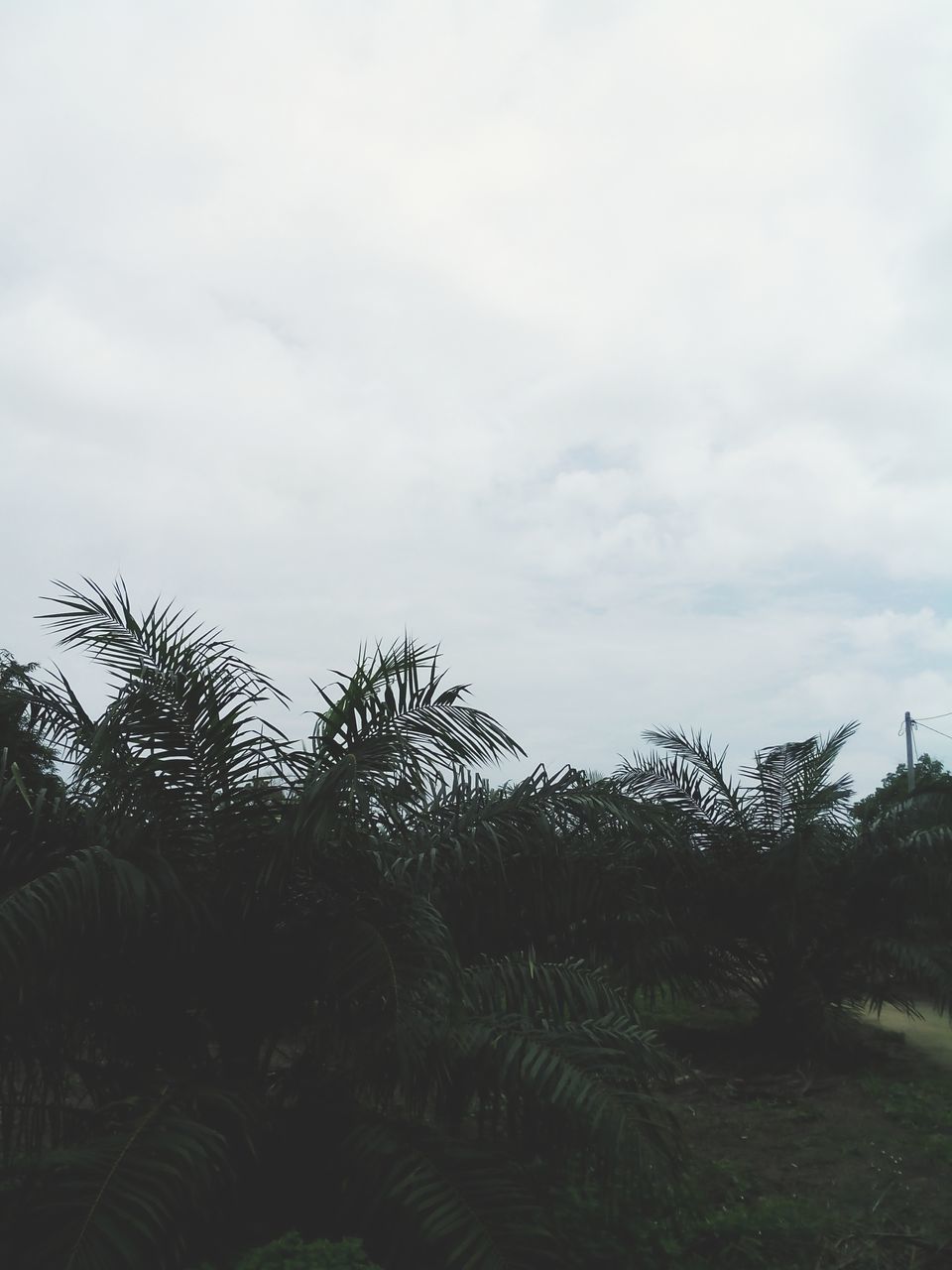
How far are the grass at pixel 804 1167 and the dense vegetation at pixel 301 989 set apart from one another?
21cm

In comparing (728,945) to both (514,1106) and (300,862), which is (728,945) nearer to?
(514,1106)

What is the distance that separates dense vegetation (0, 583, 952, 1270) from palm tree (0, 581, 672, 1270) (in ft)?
0.05

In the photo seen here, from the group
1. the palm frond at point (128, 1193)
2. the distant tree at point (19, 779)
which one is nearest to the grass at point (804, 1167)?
the palm frond at point (128, 1193)

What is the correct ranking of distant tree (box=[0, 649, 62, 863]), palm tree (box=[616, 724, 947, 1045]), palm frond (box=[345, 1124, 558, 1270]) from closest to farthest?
1. palm frond (box=[345, 1124, 558, 1270])
2. distant tree (box=[0, 649, 62, 863])
3. palm tree (box=[616, 724, 947, 1045])

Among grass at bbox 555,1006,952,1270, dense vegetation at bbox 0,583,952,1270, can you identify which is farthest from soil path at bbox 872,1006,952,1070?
dense vegetation at bbox 0,583,952,1270

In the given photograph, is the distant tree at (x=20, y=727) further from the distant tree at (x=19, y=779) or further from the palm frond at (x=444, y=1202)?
the palm frond at (x=444, y=1202)

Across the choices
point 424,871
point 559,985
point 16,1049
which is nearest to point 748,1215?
point 559,985

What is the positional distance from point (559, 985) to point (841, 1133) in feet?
9.37

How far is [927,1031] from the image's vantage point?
36.3 feet

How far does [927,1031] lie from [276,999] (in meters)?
8.47

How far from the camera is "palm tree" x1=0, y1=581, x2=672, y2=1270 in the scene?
13.5 feet

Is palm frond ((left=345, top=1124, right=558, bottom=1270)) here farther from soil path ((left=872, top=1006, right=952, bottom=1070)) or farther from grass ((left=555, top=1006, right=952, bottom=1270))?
soil path ((left=872, top=1006, right=952, bottom=1070))

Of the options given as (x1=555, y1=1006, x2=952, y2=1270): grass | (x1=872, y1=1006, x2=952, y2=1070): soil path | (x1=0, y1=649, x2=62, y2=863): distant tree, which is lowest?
(x1=555, y1=1006, x2=952, y2=1270): grass

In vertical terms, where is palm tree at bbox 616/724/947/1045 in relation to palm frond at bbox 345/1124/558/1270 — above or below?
above
